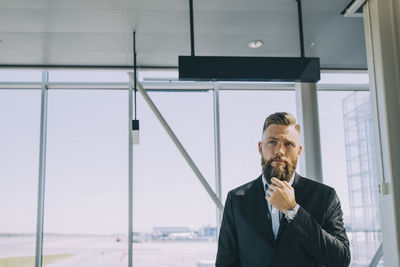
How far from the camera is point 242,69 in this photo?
3.10 meters

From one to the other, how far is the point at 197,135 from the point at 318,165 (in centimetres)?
156

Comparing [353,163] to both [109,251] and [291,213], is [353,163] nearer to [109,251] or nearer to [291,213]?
[109,251]

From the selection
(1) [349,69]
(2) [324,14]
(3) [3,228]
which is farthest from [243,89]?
(3) [3,228]

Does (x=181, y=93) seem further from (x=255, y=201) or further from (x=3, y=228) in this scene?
(x=255, y=201)

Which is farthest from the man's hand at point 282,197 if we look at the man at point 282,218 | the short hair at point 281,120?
the short hair at point 281,120

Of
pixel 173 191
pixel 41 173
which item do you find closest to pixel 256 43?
pixel 173 191

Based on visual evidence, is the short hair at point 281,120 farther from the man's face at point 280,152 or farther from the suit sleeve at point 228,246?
the suit sleeve at point 228,246

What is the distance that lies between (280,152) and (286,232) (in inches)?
11.5

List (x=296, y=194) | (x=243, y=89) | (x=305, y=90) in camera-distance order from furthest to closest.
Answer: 1. (x=243, y=89)
2. (x=305, y=90)
3. (x=296, y=194)

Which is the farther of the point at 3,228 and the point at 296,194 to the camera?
the point at 3,228

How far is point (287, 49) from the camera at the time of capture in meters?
4.54

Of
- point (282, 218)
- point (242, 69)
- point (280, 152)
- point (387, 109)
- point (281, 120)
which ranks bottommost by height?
point (282, 218)

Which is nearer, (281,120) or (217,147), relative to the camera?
(281,120)

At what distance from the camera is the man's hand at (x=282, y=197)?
1.55 metres
